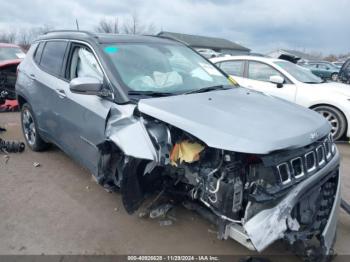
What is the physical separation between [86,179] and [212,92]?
81.8 inches

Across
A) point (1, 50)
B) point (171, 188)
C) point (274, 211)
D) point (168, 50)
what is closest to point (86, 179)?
point (171, 188)

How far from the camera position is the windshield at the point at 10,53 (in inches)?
373

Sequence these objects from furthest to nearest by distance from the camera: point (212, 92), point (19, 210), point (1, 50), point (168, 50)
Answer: point (1, 50) → point (168, 50) → point (19, 210) → point (212, 92)

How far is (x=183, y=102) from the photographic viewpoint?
279 centimetres

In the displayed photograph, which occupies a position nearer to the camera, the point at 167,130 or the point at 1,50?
the point at 167,130

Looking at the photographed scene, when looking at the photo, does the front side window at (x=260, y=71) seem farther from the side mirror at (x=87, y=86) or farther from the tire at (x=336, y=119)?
the side mirror at (x=87, y=86)

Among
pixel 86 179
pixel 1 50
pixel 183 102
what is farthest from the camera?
pixel 1 50

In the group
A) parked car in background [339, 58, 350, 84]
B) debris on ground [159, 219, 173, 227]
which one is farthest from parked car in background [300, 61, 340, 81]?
debris on ground [159, 219, 173, 227]

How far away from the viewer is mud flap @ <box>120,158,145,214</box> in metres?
2.71

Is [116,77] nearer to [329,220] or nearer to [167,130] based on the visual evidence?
[167,130]

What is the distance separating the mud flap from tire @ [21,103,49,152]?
2661 millimetres

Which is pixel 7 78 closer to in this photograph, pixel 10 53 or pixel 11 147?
pixel 10 53

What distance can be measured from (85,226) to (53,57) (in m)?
2.31

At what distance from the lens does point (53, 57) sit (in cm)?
432
